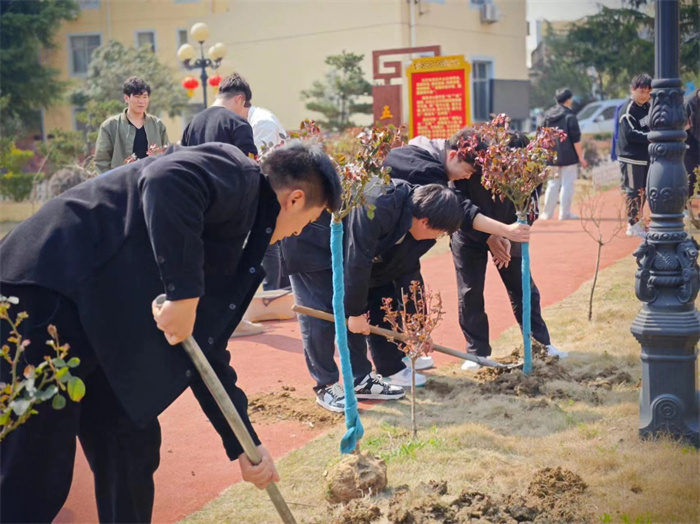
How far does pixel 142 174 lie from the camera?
281cm

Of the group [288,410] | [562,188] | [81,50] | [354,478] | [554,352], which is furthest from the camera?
[81,50]

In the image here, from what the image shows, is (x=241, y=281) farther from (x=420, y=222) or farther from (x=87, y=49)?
(x=87, y=49)

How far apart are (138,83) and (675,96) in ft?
16.8

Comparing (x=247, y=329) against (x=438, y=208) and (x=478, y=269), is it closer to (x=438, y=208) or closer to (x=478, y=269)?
(x=478, y=269)

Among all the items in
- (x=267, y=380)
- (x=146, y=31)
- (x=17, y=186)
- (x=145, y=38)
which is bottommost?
(x=267, y=380)

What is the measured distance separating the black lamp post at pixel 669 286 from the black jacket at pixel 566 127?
8.22m

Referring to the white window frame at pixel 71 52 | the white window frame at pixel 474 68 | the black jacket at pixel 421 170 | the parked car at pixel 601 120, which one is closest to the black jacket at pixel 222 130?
the black jacket at pixel 421 170

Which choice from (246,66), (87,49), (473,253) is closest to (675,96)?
(473,253)

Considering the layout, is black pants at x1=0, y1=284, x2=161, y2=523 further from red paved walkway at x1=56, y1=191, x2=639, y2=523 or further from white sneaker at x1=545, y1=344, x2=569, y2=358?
white sneaker at x1=545, y1=344, x2=569, y2=358

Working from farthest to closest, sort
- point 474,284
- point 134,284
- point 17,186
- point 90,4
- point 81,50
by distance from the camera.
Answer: point 81,50, point 90,4, point 17,186, point 474,284, point 134,284

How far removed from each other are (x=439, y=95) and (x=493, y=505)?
13087 millimetres

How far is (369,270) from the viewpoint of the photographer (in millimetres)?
5082

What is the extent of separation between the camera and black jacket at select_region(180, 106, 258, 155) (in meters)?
6.69

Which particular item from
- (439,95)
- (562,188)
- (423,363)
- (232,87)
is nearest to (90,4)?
(439,95)
